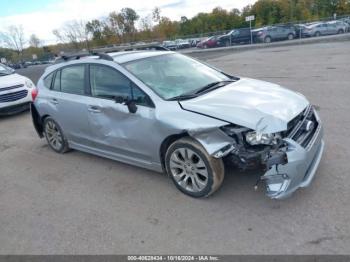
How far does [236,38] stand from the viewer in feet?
114

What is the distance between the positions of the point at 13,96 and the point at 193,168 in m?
7.05

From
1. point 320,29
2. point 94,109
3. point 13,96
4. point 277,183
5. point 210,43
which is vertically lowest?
point 277,183

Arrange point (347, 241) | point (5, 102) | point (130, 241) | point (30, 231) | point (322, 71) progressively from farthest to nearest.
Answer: point (322, 71), point (5, 102), point (30, 231), point (130, 241), point (347, 241)

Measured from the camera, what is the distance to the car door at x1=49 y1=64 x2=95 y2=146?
15.4ft

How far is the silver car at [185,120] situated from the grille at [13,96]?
4195 millimetres

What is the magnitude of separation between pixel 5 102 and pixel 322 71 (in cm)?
990

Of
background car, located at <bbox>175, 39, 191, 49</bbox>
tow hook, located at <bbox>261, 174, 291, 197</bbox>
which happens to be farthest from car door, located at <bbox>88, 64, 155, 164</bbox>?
background car, located at <bbox>175, 39, 191, 49</bbox>

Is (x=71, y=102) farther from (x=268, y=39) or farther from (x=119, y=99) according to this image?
(x=268, y=39)

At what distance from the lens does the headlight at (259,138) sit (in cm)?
319

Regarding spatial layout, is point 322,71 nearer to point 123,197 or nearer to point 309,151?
point 309,151

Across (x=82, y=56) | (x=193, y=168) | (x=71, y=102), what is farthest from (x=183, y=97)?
(x=82, y=56)

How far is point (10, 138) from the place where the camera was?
688 centimetres

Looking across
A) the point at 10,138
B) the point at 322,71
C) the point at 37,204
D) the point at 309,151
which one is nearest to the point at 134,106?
the point at 37,204

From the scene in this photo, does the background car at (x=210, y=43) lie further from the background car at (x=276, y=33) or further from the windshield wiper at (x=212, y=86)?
the windshield wiper at (x=212, y=86)
